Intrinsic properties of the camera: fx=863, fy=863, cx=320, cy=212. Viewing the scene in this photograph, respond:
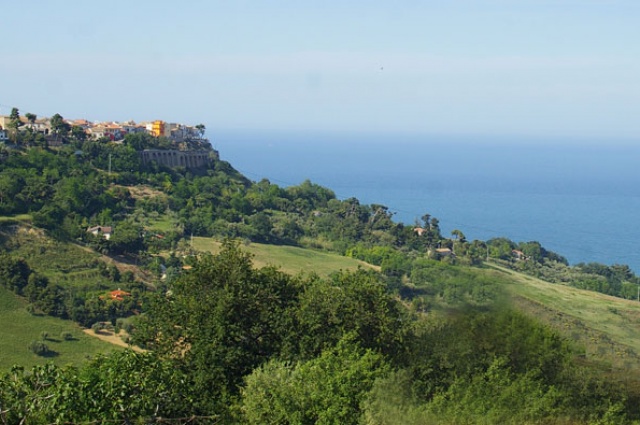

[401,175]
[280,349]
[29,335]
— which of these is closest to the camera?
[280,349]

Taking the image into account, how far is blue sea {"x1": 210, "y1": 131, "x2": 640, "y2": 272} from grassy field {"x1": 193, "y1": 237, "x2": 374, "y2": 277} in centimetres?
2164

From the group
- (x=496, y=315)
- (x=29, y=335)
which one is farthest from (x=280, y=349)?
(x=29, y=335)

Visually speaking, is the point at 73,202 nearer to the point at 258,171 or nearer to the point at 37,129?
the point at 37,129

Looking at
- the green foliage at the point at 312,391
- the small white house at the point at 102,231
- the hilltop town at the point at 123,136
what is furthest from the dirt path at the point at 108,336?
the hilltop town at the point at 123,136

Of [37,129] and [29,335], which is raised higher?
[37,129]

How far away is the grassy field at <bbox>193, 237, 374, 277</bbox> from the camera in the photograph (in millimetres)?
32938

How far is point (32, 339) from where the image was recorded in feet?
76.0

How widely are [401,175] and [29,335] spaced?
8407 cm

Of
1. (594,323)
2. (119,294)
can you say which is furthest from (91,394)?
(119,294)

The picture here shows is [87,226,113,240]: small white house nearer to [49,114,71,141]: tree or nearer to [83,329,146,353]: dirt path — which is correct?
[83,329,146,353]: dirt path

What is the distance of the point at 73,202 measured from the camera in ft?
114

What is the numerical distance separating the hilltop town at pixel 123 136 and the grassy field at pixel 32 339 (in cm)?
1782

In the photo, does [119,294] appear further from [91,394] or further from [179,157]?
[179,157]

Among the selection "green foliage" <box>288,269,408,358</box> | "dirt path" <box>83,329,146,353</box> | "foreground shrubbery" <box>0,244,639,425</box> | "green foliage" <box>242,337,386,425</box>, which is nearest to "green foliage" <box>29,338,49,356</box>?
"dirt path" <box>83,329,146,353</box>
